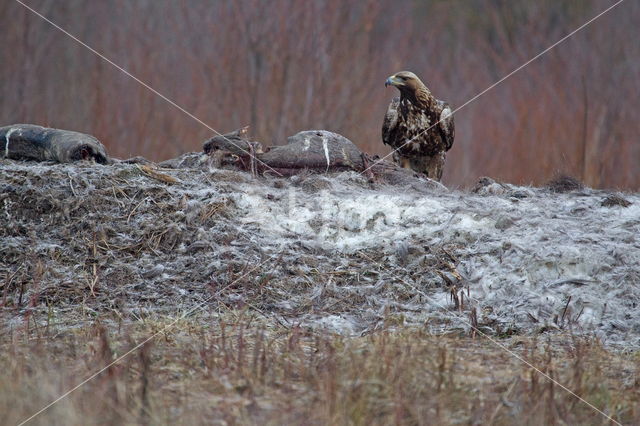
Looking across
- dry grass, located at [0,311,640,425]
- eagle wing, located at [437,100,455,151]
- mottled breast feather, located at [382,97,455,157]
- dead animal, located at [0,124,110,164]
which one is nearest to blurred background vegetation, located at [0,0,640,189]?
eagle wing, located at [437,100,455,151]

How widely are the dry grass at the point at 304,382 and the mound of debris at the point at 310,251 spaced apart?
70cm

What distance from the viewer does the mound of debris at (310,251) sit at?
5402 mm

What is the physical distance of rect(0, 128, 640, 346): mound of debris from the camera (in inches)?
213

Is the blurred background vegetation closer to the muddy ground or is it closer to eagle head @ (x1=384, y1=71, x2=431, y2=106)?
eagle head @ (x1=384, y1=71, x2=431, y2=106)

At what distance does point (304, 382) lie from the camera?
3.88 metres

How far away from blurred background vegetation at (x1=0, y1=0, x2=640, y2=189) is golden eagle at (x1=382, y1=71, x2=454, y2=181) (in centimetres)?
341

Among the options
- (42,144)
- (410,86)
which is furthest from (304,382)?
(410,86)

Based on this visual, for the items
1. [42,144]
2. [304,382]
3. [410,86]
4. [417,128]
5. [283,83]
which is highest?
[283,83]

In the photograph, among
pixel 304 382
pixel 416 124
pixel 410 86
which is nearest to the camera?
pixel 304 382

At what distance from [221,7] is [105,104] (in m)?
2.11

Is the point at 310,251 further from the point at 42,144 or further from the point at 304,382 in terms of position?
the point at 42,144

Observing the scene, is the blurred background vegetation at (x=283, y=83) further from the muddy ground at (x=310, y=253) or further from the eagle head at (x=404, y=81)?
the muddy ground at (x=310, y=253)

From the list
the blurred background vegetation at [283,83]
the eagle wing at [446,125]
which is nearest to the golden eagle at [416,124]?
the eagle wing at [446,125]

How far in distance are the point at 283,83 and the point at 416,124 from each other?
4.21 meters
